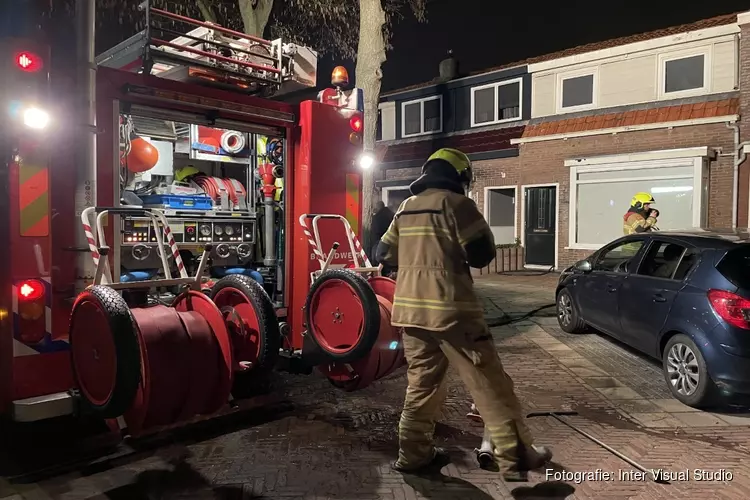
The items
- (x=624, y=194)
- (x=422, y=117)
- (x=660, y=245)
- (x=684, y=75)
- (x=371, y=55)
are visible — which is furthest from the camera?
(x=422, y=117)

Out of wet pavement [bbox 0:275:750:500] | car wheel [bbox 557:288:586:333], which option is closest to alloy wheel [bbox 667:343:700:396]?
wet pavement [bbox 0:275:750:500]

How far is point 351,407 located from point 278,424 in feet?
2.31

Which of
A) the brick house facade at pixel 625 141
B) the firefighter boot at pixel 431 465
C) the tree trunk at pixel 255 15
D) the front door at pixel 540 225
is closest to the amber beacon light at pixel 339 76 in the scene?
the firefighter boot at pixel 431 465

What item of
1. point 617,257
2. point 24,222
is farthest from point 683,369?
point 24,222

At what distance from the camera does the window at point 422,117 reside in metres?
19.6

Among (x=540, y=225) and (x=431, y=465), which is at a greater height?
(x=540, y=225)

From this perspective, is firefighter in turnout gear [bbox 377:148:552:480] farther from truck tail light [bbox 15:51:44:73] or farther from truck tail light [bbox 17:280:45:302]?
truck tail light [bbox 15:51:44:73]

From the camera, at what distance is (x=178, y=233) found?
18.2 ft

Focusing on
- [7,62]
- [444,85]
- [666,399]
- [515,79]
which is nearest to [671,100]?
[515,79]

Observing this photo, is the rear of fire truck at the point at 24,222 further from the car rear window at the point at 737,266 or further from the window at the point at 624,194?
the window at the point at 624,194

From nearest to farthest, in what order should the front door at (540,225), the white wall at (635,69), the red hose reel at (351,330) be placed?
the red hose reel at (351,330), the white wall at (635,69), the front door at (540,225)

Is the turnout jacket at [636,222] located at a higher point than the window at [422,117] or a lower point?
lower

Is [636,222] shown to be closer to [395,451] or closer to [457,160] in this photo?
[457,160]

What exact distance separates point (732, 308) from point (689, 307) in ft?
1.28
